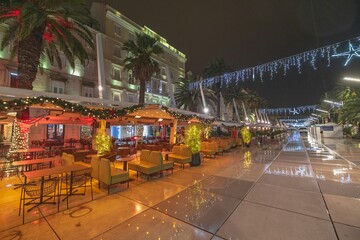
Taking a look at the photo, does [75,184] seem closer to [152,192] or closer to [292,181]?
[152,192]

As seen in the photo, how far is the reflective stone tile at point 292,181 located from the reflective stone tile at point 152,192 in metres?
3.70

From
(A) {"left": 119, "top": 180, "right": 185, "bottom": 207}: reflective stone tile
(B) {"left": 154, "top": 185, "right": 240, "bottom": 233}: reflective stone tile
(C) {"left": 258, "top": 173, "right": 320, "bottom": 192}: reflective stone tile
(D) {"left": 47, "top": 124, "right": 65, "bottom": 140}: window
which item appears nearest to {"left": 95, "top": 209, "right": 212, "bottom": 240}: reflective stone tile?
(B) {"left": 154, "top": 185, "right": 240, "bottom": 233}: reflective stone tile

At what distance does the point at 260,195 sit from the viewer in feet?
18.9

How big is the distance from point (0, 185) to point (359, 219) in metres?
11.2

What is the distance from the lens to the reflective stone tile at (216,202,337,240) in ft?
11.7

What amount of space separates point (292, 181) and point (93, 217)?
24.0 feet

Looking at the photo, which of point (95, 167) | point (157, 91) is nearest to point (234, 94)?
point (157, 91)

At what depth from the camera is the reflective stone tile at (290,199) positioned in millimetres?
4691

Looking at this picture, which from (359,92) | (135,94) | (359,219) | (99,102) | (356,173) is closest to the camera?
(359,219)

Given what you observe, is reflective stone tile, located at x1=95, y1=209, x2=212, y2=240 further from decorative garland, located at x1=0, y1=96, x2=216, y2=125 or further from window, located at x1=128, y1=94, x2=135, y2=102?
window, located at x1=128, y1=94, x2=135, y2=102

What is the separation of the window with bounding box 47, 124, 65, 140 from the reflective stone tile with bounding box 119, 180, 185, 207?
17482 millimetres

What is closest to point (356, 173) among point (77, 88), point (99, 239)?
point (99, 239)

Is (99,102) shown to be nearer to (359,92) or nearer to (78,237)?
(78,237)

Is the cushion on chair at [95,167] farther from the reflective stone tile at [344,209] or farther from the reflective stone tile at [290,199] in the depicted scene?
the reflective stone tile at [344,209]
